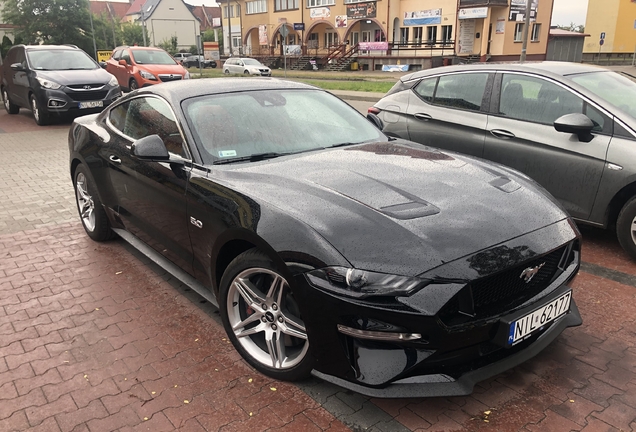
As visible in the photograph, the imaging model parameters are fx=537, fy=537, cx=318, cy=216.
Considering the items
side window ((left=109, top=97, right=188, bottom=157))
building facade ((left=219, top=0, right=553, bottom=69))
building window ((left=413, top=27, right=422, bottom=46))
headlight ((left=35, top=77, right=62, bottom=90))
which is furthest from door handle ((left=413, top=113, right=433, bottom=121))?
building window ((left=413, top=27, right=422, bottom=46))

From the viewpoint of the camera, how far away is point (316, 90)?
4633mm

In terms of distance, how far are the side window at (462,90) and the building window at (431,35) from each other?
38213 mm

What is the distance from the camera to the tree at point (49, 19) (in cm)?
3114

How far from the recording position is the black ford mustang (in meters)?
2.46

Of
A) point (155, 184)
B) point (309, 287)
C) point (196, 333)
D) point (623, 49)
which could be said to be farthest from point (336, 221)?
point (623, 49)

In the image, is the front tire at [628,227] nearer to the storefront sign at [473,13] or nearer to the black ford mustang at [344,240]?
the black ford mustang at [344,240]

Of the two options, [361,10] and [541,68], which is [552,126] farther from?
[361,10]

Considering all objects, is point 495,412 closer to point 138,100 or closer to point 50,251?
point 138,100

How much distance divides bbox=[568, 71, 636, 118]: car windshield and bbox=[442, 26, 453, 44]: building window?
37711 millimetres

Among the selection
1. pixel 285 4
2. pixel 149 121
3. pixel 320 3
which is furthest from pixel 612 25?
pixel 149 121

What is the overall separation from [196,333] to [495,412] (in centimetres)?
196

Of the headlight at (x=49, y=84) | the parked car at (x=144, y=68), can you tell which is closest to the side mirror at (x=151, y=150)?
the headlight at (x=49, y=84)

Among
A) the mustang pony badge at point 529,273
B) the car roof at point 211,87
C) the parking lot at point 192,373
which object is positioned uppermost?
the car roof at point 211,87

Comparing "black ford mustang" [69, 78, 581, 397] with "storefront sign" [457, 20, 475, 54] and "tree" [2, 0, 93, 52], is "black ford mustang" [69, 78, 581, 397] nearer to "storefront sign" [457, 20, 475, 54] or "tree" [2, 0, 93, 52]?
"tree" [2, 0, 93, 52]
